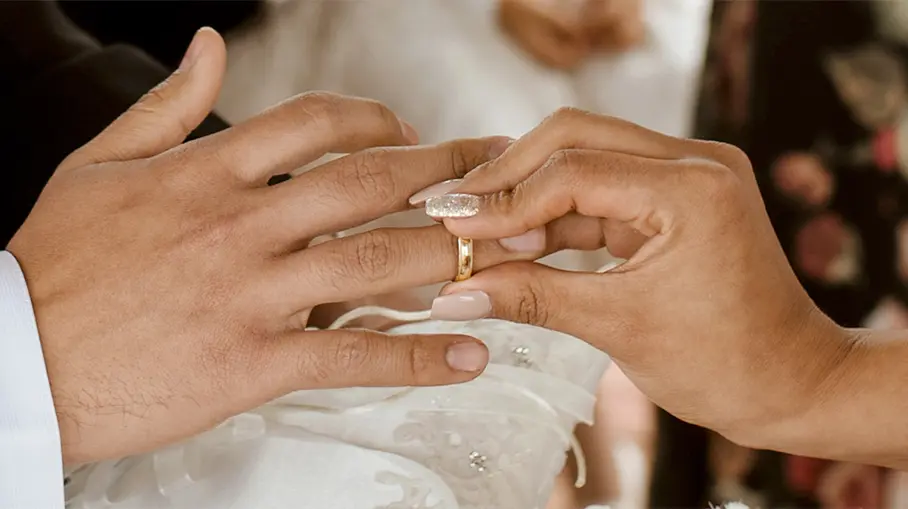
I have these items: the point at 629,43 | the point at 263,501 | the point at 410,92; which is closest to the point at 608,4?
the point at 629,43

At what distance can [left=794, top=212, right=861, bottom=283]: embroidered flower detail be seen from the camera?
1246mm

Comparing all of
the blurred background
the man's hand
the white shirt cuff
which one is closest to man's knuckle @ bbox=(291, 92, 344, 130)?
the man's hand

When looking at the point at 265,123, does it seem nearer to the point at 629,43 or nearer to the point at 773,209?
the point at 773,209

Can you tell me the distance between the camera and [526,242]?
26.5 inches

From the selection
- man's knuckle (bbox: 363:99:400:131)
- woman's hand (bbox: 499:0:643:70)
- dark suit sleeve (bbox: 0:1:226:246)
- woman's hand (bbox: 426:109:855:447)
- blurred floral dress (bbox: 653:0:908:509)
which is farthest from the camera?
woman's hand (bbox: 499:0:643:70)

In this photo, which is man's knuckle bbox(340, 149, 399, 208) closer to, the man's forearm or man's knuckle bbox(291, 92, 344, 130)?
man's knuckle bbox(291, 92, 344, 130)

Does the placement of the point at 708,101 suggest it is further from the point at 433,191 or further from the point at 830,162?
the point at 433,191

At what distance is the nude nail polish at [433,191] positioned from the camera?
68cm

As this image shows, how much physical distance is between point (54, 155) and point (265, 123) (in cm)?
35

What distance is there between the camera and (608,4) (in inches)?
65.1

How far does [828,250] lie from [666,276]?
73cm

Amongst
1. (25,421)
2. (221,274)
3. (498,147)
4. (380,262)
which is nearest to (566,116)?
(498,147)

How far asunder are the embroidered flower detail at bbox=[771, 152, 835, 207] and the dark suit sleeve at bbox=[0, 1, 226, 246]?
0.78 m

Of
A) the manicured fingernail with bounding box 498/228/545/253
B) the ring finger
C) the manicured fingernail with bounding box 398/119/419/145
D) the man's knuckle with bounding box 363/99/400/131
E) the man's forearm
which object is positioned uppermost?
the man's knuckle with bounding box 363/99/400/131
